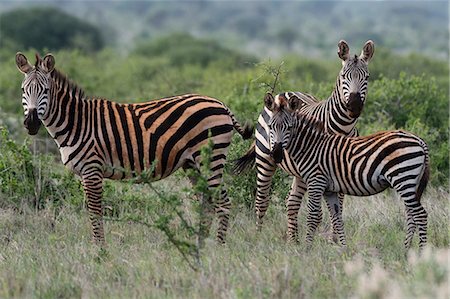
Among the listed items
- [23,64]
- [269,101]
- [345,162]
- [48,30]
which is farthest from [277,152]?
[48,30]

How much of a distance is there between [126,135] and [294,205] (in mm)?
1917

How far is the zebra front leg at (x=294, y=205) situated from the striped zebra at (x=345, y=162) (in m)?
0.34

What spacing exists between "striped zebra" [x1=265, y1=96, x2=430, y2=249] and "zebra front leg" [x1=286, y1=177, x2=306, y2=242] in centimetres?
34

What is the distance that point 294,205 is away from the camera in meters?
8.47

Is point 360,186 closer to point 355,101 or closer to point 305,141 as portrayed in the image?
point 305,141

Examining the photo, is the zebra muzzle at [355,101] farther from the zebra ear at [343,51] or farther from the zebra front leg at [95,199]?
the zebra front leg at [95,199]

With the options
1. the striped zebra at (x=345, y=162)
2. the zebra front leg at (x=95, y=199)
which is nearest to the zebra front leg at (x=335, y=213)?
the striped zebra at (x=345, y=162)

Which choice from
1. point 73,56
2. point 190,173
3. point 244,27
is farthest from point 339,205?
point 244,27

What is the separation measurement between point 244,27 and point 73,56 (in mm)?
109471

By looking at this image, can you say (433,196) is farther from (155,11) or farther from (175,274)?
(155,11)

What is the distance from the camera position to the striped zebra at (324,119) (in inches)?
327

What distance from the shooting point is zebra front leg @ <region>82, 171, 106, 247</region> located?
7.87m

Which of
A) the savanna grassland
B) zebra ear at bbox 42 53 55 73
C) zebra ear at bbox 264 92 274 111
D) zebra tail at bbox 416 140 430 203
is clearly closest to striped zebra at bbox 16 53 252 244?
zebra ear at bbox 42 53 55 73

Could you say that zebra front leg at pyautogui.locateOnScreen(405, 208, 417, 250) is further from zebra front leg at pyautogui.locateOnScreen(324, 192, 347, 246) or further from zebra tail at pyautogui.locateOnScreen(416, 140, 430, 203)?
zebra front leg at pyautogui.locateOnScreen(324, 192, 347, 246)
